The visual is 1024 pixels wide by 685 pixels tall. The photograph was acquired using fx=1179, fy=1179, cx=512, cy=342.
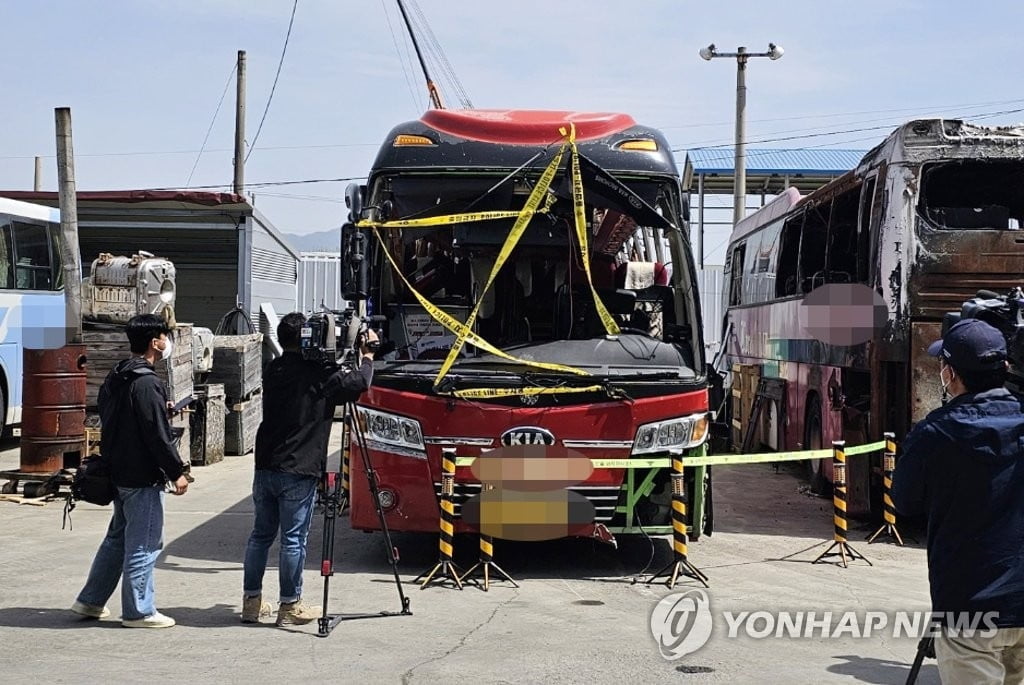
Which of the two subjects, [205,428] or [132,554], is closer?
[132,554]

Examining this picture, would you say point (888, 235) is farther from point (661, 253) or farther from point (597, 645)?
point (597, 645)

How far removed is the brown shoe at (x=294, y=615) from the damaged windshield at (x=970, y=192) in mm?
6616

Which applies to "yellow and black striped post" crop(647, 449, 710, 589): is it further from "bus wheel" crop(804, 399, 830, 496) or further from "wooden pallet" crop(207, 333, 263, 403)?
"wooden pallet" crop(207, 333, 263, 403)

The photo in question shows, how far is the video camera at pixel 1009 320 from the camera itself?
4.98m

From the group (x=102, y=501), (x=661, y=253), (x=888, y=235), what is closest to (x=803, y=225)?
(x=888, y=235)

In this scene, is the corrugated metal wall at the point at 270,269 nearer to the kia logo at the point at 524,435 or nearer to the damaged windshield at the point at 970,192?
the damaged windshield at the point at 970,192

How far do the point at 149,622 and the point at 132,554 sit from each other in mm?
415

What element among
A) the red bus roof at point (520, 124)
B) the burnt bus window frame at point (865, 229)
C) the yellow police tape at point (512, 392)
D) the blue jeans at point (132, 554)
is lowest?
the blue jeans at point (132, 554)

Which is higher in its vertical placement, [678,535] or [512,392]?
[512,392]

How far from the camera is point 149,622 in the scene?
684 centimetres

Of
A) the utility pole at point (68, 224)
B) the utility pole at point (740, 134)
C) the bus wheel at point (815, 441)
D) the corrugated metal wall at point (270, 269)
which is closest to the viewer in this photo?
the utility pole at point (68, 224)

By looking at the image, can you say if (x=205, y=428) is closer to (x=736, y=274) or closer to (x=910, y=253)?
(x=910, y=253)

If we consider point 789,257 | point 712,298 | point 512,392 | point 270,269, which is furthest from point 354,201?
point 712,298

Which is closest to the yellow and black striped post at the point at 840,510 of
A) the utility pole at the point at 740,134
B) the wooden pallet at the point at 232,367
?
the wooden pallet at the point at 232,367
